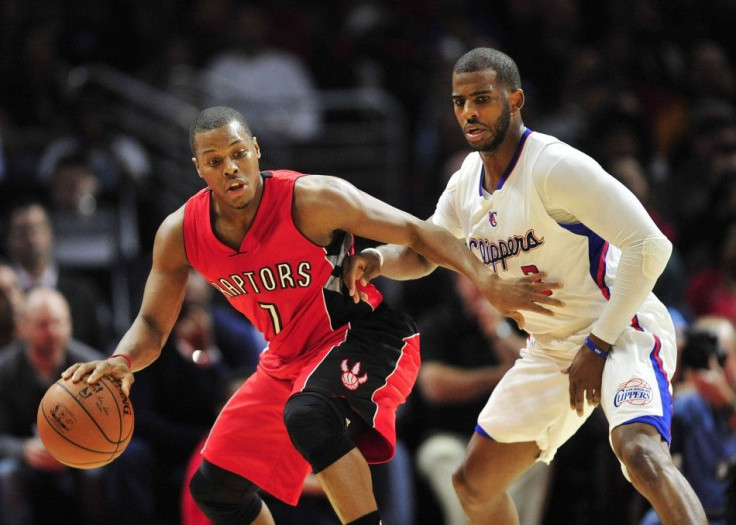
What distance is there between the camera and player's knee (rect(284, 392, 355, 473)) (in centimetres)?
465

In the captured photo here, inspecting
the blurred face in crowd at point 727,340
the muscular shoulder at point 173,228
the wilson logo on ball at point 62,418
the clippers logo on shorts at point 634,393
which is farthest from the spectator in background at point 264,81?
the clippers logo on shorts at point 634,393

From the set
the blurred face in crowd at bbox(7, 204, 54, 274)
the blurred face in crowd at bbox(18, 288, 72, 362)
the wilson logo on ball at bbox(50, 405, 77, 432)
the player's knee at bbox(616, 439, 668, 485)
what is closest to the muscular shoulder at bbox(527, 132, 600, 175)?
the player's knee at bbox(616, 439, 668, 485)

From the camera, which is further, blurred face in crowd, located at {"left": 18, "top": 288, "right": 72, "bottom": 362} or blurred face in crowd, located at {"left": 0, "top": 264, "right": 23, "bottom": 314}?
blurred face in crowd, located at {"left": 0, "top": 264, "right": 23, "bottom": 314}

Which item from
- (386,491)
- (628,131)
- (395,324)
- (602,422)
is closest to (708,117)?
(628,131)

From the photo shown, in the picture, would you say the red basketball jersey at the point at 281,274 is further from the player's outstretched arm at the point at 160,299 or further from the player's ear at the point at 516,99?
the player's ear at the point at 516,99

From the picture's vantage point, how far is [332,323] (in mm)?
5121

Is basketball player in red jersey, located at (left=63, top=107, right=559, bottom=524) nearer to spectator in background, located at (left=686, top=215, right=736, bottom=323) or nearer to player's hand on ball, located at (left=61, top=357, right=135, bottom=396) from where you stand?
player's hand on ball, located at (left=61, top=357, right=135, bottom=396)

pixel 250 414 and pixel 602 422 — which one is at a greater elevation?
pixel 250 414

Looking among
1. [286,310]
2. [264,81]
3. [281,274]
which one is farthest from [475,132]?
[264,81]

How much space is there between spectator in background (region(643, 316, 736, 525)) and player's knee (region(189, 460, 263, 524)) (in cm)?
225

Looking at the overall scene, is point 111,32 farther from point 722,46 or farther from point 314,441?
point 314,441

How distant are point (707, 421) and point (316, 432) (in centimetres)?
296

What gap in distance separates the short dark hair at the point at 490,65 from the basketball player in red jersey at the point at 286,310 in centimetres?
70

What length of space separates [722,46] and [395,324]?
718cm
